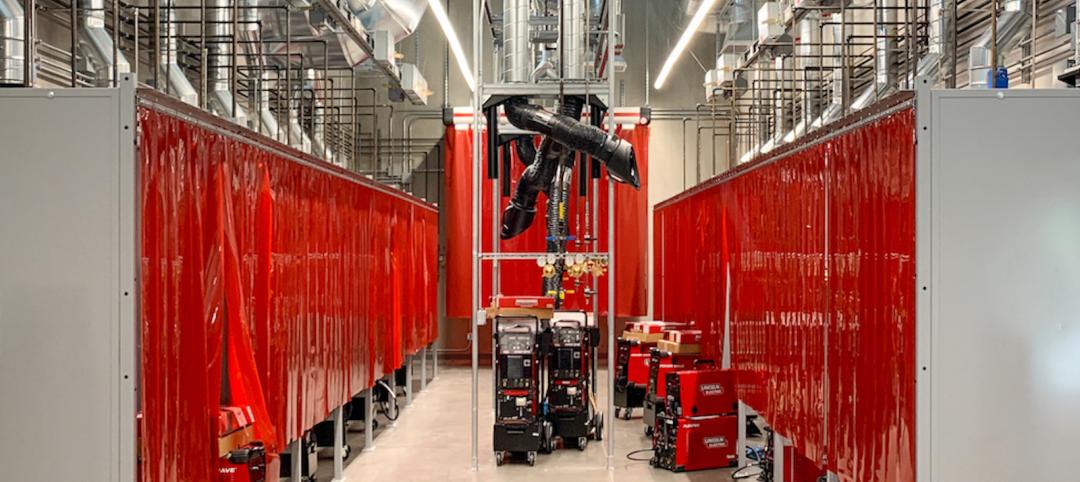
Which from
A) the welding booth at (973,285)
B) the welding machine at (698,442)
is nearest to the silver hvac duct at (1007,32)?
the welding booth at (973,285)

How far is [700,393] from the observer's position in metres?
7.16

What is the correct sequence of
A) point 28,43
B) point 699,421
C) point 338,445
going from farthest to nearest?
point 699,421 → point 338,445 → point 28,43

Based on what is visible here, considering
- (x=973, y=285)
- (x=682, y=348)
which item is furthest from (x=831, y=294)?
(x=682, y=348)

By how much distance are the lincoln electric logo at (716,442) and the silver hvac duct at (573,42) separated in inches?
124

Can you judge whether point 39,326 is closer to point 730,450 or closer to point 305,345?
point 305,345

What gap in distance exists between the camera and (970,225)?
335 cm

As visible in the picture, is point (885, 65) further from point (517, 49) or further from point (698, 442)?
point (698, 442)

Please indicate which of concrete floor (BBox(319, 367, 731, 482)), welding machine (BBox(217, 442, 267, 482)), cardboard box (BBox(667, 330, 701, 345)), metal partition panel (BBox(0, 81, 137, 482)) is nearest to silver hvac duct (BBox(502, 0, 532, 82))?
cardboard box (BBox(667, 330, 701, 345))

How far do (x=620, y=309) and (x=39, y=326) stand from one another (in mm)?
10817

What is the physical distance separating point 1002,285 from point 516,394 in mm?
4768

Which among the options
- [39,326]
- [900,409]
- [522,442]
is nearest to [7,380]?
[39,326]

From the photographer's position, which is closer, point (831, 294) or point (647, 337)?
point (831, 294)

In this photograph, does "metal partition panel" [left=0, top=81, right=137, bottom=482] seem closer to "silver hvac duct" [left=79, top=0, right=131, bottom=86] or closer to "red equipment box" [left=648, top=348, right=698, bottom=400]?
"silver hvac duct" [left=79, top=0, right=131, bottom=86]

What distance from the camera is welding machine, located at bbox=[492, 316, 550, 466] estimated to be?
7.57 m
